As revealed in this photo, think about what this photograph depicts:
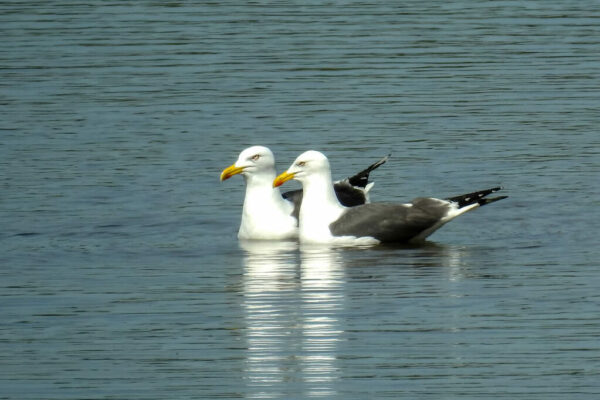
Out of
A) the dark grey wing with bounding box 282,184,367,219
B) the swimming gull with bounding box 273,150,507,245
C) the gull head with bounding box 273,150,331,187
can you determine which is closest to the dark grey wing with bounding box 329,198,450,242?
the swimming gull with bounding box 273,150,507,245

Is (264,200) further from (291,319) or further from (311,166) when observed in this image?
(291,319)

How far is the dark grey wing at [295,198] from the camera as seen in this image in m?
18.2

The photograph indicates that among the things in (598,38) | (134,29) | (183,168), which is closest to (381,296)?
(183,168)

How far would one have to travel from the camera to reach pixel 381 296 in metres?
14.1

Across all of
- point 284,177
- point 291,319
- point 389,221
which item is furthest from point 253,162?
point 291,319

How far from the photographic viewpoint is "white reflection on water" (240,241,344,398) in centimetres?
1161

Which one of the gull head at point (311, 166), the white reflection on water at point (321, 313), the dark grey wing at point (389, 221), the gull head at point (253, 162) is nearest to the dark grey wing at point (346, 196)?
the gull head at point (253, 162)

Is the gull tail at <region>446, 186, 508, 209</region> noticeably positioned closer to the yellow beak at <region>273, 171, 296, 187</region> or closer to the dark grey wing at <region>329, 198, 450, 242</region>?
the dark grey wing at <region>329, 198, 450, 242</region>

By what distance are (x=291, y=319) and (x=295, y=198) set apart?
A: 5.43 meters

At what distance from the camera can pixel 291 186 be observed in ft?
69.7

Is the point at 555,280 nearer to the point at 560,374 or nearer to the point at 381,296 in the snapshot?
the point at 381,296

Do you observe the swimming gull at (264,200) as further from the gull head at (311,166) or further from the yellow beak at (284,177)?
the gull head at (311,166)

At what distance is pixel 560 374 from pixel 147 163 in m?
10.1

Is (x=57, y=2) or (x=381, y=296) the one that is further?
(x=57, y=2)
